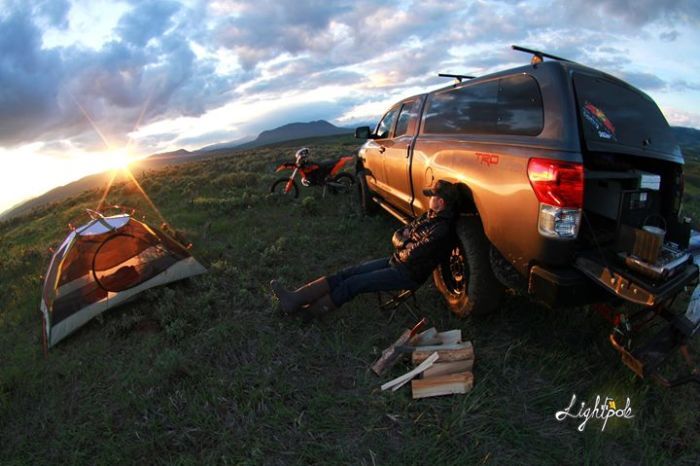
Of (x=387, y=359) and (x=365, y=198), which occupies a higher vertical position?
(x=365, y=198)

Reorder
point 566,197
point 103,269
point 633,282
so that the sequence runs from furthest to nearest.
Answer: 1. point 103,269
2. point 566,197
3. point 633,282

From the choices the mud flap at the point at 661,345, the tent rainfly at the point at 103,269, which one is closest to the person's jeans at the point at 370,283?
the mud flap at the point at 661,345

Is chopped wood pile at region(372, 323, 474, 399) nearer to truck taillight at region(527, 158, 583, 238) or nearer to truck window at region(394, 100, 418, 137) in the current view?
truck taillight at region(527, 158, 583, 238)

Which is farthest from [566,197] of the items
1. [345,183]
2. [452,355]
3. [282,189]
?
[282,189]

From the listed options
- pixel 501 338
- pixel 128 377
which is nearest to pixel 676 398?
pixel 501 338

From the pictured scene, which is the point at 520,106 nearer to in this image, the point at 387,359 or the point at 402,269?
the point at 402,269

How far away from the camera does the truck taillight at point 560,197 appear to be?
9.71 ft

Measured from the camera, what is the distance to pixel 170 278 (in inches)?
215

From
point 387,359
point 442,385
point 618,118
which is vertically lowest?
point 442,385

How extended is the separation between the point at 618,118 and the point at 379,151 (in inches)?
149

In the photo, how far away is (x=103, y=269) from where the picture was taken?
5355mm

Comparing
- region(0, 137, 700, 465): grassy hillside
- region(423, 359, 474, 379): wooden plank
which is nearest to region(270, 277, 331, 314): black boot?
region(0, 137, 700, 465): grassy hillside

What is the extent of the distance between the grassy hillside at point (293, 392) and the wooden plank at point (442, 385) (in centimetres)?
6

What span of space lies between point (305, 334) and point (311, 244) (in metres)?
2.80
